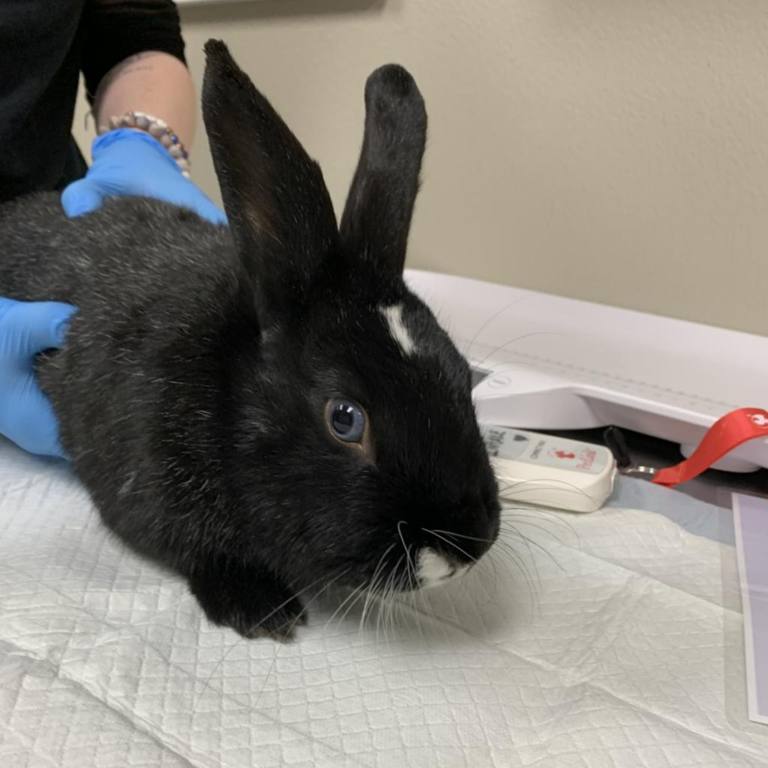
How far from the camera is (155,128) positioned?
4.35 ft

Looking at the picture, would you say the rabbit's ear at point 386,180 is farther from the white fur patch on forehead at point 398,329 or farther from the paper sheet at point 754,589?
the paper sheet at point 754,589

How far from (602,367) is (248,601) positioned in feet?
2.03

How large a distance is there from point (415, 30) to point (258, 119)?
0.97 metres

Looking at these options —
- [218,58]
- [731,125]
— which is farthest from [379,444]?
[731,125]

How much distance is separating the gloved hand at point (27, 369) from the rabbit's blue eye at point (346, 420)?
37 cm

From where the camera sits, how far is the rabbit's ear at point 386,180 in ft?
2.31


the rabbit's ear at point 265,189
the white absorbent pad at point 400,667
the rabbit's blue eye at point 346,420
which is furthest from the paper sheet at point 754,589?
the rabbit's ear at point 265,189

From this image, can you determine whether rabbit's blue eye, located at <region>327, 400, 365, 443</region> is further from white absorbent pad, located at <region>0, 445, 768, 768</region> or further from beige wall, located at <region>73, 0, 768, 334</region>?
beige wall, located at <region>73, 0, 768, 334</region>

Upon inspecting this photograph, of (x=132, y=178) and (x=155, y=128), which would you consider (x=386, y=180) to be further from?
(x=155, y=128)

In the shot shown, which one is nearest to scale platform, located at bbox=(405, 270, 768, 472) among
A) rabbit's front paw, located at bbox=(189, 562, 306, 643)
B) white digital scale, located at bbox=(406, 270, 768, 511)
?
white digital scale, located at bbox=(406, 270, 768, 511)

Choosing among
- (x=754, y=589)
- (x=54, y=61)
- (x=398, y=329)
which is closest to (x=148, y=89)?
(x=54, y=61)

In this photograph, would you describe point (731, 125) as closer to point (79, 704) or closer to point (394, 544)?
point (394, 544)

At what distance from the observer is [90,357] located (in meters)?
0.77

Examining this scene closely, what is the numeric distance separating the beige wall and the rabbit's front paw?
943mm
